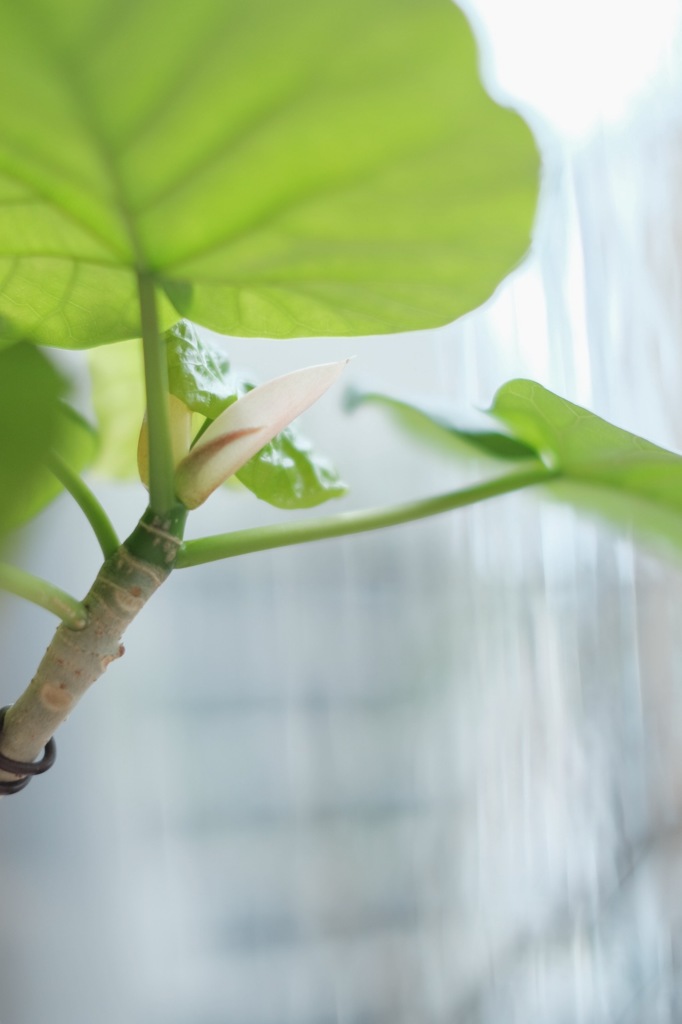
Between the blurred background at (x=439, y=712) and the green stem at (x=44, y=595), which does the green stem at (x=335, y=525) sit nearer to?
the green stem at (x=44, y=595)

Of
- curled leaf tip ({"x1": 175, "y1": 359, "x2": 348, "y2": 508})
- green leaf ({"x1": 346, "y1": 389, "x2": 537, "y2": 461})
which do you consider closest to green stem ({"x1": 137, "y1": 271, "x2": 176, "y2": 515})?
curled leaf tip ({"x1": 175, "y1": 359, "x2": 348, "y2": 508})

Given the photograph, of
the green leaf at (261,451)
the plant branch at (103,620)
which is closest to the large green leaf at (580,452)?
the green leaf at (261,451)

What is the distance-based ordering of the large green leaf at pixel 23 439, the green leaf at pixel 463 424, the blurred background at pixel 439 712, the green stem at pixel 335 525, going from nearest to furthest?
the large green leaf at pixel 23 439, the green stem at pixel 335 525, the green leaf at pixel 463 424, the blurred background at pixel 439 712

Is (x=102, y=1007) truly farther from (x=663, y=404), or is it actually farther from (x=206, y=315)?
(x=663, y=404)

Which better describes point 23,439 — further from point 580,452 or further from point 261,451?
point 580,452

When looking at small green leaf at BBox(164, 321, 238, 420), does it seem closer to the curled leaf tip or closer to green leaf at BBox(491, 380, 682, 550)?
the curled leaf tip

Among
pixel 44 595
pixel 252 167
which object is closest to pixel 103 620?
pixel 44 595

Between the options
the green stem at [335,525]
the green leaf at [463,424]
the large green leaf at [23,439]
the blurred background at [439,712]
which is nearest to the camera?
the large green leaf at [23,439]
